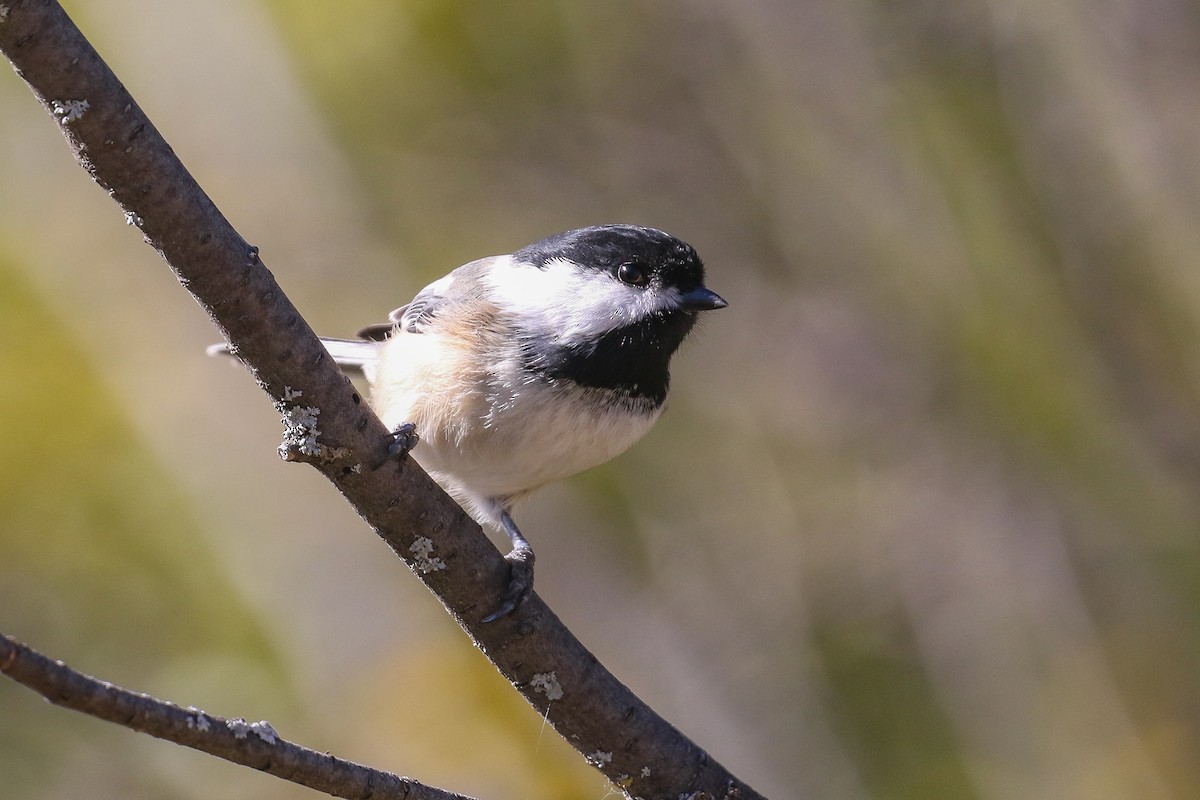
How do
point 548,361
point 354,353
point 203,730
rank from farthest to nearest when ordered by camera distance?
point 354,353
point 548,361
point 203,730

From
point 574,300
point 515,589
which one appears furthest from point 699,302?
point 515,589

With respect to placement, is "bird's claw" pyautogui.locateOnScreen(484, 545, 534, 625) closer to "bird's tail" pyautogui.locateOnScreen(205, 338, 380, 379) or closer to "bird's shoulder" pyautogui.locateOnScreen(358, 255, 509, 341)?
"bird's shoulder" pyautogui.locateOnScreen(358, 255, 509, 341)

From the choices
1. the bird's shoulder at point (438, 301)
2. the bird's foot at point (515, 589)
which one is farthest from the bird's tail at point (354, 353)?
the bird's foot at point (515, 589)

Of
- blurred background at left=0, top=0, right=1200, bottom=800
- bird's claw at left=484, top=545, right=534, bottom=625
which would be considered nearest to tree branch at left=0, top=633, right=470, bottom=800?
bird's claw at left=484, top=545, right=534, bottom=625

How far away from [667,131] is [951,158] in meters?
1.23

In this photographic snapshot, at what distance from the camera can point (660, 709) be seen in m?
4.40

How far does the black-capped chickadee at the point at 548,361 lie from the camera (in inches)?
97.6

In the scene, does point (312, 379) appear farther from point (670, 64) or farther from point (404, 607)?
point (670, 64)

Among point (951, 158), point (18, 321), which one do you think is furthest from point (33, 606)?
point (951, 158)

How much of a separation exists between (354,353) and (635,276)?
1.06 metres

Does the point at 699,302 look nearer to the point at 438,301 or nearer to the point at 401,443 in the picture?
the point at 438,301

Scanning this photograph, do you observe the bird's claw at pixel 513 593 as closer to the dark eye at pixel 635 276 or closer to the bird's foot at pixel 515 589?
the bird's foot at pixel 515 589

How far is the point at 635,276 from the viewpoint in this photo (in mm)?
2650

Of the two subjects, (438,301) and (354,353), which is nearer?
(438,301)
